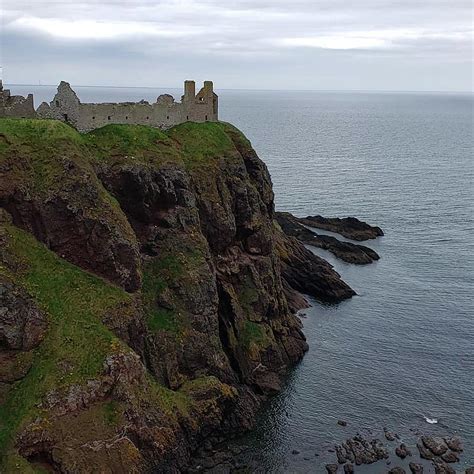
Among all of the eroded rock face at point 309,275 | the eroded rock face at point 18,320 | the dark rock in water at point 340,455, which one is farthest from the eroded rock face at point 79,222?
the eroded rock face at point 309,275

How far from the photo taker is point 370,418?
58031 millimetres

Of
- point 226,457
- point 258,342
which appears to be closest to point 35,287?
point 226,457

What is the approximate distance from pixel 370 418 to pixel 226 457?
14.3m

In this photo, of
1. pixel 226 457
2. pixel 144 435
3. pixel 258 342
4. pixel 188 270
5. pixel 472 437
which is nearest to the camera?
pixel 144 435

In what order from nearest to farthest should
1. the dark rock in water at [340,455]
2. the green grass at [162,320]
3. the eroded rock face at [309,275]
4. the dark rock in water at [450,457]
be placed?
the dark rock in water at [340,455]
the dark rock in water at [450,457]
the green grass at [162,320]
the eroded rock face at [309,275]

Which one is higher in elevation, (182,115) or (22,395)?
(182,115)

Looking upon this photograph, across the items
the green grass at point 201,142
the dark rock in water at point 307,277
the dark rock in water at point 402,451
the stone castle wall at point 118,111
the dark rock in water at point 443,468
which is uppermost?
the stone castle wall at point 118,111

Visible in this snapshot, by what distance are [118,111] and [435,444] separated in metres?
43.0

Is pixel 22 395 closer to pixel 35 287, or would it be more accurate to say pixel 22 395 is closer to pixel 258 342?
pixel 35 287

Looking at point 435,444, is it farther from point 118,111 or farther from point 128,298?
point 118,111

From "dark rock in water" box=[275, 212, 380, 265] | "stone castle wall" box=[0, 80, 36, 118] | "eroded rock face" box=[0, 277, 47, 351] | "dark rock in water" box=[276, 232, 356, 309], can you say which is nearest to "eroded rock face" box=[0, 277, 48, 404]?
"eroded rock face" box=[0, 277, 47, 351]

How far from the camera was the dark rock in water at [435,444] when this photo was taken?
5297cm

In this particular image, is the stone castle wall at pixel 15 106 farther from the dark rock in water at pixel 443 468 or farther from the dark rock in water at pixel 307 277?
the dark rock in water at pixel 443 468

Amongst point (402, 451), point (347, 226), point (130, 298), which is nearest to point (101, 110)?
point (130, 298)
